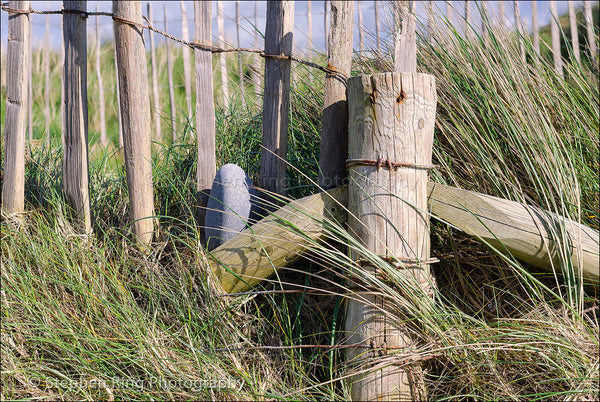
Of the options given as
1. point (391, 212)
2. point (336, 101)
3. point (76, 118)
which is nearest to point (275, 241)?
point (391, 212)

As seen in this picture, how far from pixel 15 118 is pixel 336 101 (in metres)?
1.84

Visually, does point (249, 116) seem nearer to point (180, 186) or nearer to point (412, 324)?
point (180, 186)

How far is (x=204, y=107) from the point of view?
2.44m

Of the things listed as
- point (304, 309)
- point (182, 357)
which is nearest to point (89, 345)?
point (182, 357)

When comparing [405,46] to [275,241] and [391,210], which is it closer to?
[391,210]

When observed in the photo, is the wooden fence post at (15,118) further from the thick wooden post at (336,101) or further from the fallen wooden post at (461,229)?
the thick wooden post at (336,101)

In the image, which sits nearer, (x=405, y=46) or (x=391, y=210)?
(x=391, y=210)

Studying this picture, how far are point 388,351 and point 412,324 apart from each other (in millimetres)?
147

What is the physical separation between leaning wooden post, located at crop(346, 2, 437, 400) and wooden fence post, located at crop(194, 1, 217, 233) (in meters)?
0.85

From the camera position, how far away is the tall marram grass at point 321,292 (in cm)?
184

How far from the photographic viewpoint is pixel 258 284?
2.24 meters

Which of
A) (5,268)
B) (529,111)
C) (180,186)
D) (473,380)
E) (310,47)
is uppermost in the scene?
(310,47)

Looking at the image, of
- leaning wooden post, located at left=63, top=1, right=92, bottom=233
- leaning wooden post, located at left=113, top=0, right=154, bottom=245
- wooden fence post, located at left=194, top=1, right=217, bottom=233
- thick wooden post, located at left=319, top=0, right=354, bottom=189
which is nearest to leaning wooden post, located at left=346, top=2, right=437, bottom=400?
thick wooden post, located at left=319, top=0, right=354, bottom=189

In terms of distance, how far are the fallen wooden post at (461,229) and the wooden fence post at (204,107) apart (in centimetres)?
36
